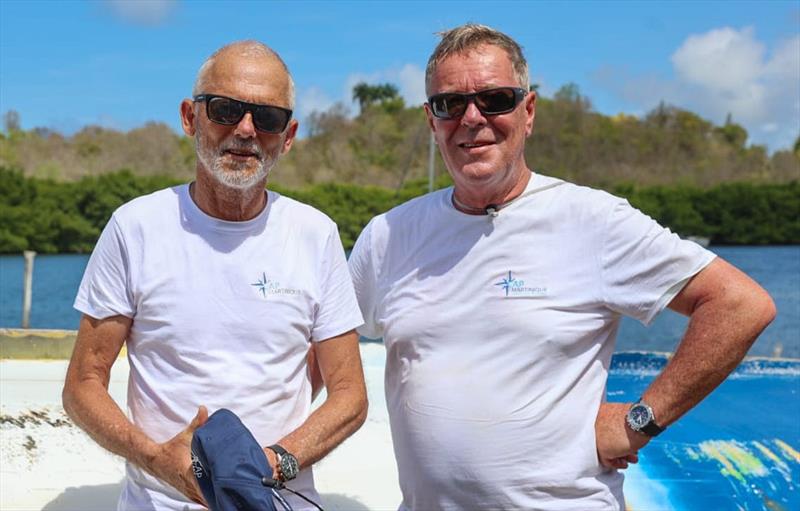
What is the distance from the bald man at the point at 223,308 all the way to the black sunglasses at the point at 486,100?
434 millimetres

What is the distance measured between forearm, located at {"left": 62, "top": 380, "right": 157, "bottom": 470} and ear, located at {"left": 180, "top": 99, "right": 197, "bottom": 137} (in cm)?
73

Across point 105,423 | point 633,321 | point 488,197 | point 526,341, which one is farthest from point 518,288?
point 633,321

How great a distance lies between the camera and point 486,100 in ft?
7.71

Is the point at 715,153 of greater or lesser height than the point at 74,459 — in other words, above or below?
above

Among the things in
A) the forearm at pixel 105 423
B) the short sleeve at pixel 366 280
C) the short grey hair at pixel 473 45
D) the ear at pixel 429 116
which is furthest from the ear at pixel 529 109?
the forearm at pixel 105 423

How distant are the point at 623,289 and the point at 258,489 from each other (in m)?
1.05

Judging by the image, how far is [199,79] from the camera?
2354 millimetres

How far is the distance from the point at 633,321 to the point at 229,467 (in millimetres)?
20433

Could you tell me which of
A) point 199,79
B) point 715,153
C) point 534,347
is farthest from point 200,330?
point 715,153

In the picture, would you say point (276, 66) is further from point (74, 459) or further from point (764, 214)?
point (764, 214)

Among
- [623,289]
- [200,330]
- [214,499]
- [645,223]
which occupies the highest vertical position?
[645,223]

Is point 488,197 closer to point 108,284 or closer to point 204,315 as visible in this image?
point 204,315

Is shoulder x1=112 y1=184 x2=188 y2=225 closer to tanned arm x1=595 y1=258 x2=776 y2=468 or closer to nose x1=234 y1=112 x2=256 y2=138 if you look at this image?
nose x1=234 y1=112 x2=256 y2=138

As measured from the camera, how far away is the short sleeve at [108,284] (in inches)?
87.8
